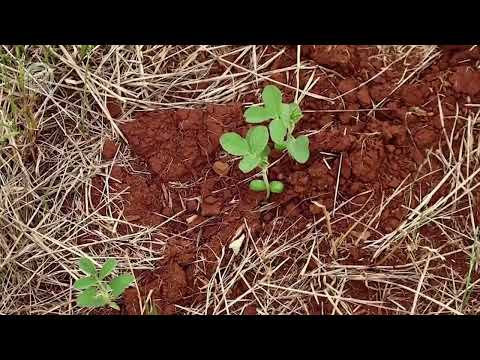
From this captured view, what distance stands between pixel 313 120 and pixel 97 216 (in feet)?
2.65

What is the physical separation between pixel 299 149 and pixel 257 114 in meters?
0.18

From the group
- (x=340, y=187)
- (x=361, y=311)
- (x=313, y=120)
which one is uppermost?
(x=313, y=120)

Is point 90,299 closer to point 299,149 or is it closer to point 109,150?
point 109,150

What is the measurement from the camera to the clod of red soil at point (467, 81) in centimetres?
214

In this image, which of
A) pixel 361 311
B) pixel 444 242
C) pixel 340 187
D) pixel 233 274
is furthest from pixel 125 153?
pixel 444 242

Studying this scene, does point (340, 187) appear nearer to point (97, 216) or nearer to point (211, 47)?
point (211, 47)

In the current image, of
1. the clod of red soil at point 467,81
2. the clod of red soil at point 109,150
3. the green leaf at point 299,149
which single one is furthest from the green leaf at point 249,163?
the clod of red soil at point 467,81

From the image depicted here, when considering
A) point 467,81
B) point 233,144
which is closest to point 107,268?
point 233,144

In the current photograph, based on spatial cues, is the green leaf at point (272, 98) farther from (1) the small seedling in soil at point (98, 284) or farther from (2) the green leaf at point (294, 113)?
(1) the small seedling in soil at point (98, 284)

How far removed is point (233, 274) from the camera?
2.08 metres

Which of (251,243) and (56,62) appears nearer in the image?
(251,243)

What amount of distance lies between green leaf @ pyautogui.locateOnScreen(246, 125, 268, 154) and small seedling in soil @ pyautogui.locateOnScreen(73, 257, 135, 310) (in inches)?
22.3

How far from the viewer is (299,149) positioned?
2021 mm

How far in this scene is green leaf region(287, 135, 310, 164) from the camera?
2016 millimetres
